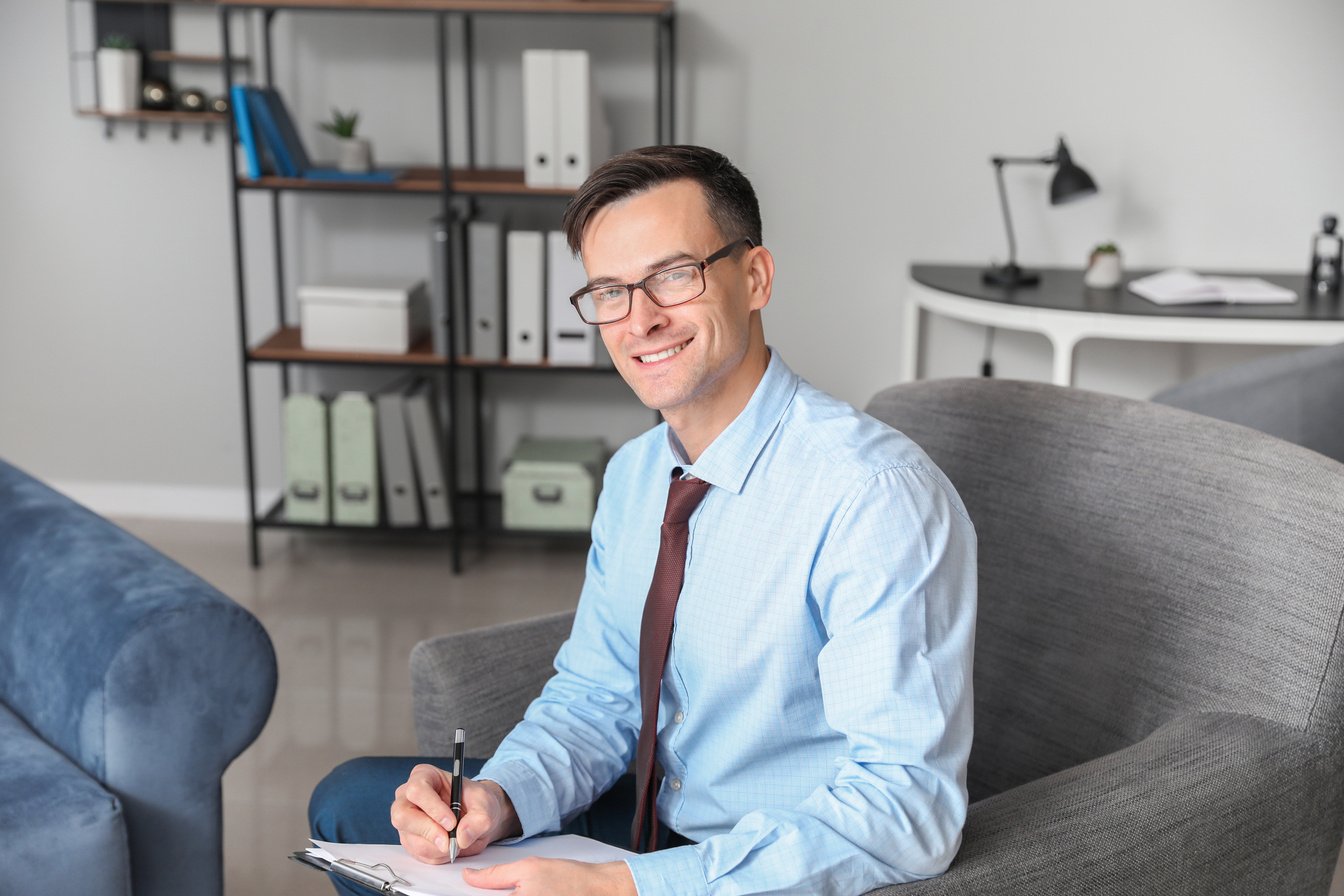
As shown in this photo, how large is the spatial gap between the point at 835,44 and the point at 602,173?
2.41m

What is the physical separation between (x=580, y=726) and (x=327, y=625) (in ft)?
6.25

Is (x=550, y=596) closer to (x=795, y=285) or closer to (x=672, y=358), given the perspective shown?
(x=795, y=285)

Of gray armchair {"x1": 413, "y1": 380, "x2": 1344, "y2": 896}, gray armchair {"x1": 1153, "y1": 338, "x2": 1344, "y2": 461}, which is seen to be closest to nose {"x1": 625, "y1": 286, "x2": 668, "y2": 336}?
gray armchair {"x1": 413, "y1": 380, "x2": 1344, "y2": 896}

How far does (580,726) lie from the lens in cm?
152

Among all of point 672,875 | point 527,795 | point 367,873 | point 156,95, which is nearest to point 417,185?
point 156,95

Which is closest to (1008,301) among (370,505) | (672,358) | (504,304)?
(504,304)

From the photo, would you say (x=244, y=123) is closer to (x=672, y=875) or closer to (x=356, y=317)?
(x=356, y=317)

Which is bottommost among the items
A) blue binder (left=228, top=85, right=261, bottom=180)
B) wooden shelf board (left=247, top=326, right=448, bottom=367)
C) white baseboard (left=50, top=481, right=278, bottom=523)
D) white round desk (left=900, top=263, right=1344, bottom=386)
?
white baseboard (left=50, top=481, right=278, bottom=523)

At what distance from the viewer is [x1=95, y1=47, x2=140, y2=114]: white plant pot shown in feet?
11.8

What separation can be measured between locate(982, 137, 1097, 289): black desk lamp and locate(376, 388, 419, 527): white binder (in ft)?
4.86

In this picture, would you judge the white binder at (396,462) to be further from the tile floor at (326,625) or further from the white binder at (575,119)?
the white binder at (575,119)

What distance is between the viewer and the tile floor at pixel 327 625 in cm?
245

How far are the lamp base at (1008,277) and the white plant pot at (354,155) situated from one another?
1525 millimetres

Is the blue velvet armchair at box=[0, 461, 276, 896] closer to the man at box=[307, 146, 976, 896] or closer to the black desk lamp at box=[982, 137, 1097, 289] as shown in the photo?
the man at box=[307, 146, 976, 896]
